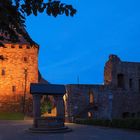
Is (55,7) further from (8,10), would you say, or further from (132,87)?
(132,87)

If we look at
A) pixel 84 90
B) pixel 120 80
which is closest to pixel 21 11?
pixel 84 90

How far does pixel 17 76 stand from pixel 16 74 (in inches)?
12.4

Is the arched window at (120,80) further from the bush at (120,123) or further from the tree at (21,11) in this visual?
the tree at (21,11)

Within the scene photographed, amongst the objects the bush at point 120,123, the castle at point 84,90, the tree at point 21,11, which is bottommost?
the bush at point 120,123

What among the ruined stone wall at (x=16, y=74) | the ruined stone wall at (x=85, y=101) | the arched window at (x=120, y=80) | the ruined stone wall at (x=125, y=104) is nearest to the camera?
the ruined stone wall at (x=85, y=101)

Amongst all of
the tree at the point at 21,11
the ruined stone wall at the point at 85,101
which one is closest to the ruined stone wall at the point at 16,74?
the ruined stone wall at the point at 85,101

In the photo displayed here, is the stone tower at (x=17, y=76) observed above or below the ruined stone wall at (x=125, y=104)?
above

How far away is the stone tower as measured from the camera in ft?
160

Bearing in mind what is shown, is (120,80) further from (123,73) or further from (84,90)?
(84,90)

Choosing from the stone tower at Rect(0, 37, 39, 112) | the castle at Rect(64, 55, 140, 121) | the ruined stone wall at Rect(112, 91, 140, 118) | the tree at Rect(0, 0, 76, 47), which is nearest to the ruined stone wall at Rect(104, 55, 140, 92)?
the castle at Rect(64, 55, 140, 121)

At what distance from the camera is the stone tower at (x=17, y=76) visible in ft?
160

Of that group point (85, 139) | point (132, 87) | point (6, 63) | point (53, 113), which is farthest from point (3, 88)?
point (85, 139)

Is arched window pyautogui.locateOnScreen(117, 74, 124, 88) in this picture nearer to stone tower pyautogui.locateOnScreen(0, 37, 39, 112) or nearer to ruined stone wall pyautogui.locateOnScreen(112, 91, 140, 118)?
ruined stone wall pyautogui.locateOnScreen(112, 91, 140, 118)

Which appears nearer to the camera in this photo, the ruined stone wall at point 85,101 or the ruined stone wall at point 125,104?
the ruined stone wall at point 85,101
